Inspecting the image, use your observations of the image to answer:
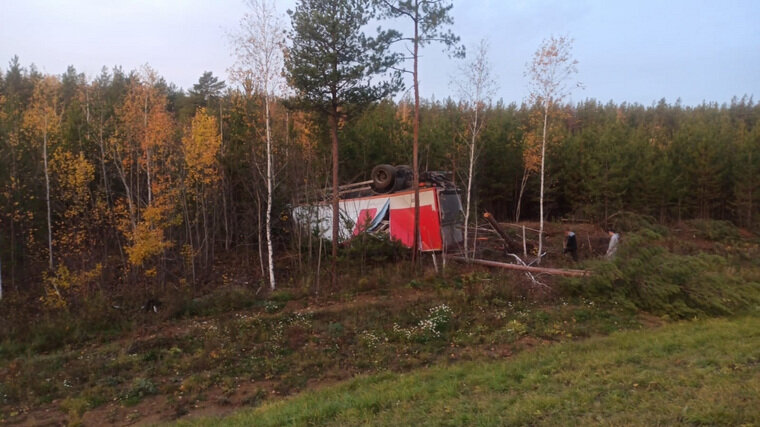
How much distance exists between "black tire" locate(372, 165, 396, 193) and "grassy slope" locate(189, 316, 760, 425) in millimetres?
10529

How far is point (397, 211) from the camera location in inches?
706

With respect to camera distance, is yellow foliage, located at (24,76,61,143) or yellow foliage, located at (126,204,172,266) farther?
yellow foliage, located at (24,76,61,143)

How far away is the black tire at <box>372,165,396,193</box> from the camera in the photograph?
18.3 meters

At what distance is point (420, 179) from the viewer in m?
17.6

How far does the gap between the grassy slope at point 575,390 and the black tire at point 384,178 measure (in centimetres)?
1053

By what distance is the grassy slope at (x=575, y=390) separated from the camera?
468 centimetres

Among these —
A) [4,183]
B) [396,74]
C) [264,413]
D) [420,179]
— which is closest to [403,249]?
[420,179]

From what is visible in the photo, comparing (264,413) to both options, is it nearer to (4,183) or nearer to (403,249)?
(403,249)

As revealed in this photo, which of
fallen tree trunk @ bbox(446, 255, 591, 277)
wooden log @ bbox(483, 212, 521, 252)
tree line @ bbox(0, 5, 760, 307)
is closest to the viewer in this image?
fallen tree trunk @ bbox(446, 255, 591, 277)

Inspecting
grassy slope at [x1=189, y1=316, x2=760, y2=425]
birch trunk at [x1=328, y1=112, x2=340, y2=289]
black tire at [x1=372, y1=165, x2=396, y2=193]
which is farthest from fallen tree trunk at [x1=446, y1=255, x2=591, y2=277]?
birch trunk at [x1=328, y1=112, x2=340, y2=289]

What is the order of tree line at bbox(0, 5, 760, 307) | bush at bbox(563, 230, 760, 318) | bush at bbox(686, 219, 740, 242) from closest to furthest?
bush at bbox(563, 230, 760, 318)
tree line at bbox(0, 5, 760, 307)
bush at bbox(686, 219, 740, 242)

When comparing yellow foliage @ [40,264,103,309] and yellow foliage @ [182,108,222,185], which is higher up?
yellow foliage @ [182,108,222,185]

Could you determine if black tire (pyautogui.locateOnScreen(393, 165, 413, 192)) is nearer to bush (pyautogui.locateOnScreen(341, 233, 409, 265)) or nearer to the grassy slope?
bush (pyautogui.locateOnScreen(341, 233, 409, 265))

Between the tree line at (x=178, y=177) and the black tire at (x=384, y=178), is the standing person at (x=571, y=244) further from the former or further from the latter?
the black tire at (x=384, y=178)
